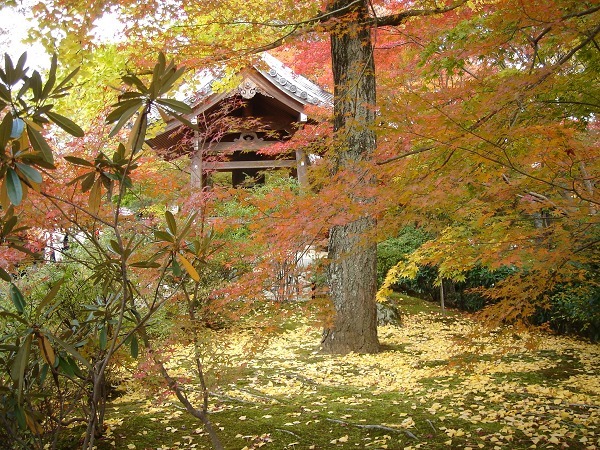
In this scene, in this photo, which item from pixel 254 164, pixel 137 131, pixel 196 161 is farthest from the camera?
pixel 254 164

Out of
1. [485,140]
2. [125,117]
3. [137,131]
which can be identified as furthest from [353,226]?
[125,117]

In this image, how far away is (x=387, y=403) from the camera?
4.69 meters

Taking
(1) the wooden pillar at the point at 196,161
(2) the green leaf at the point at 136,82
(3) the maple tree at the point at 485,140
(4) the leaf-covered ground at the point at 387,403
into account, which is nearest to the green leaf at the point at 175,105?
(2) the green leaf at the point at 136,82

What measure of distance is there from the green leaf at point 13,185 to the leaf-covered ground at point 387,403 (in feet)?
6.76

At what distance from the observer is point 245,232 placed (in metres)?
9.43

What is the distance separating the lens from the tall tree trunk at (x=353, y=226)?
5.64m

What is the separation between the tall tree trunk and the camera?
5645 mm

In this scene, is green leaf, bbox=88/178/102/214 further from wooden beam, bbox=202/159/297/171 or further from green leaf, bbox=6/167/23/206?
wooden beam, bbox=202/159/297/171

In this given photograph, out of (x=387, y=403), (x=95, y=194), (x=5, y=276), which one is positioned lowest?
(x=387, y=403)

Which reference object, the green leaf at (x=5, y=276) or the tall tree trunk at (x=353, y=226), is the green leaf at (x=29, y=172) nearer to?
the green leaf at (x=5, y=276)

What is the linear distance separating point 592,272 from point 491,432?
3570 millimetres

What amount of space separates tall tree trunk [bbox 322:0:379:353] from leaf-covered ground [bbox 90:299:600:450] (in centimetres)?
32

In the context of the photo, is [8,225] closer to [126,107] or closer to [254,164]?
[126,107]

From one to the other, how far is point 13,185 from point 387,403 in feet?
12.6
